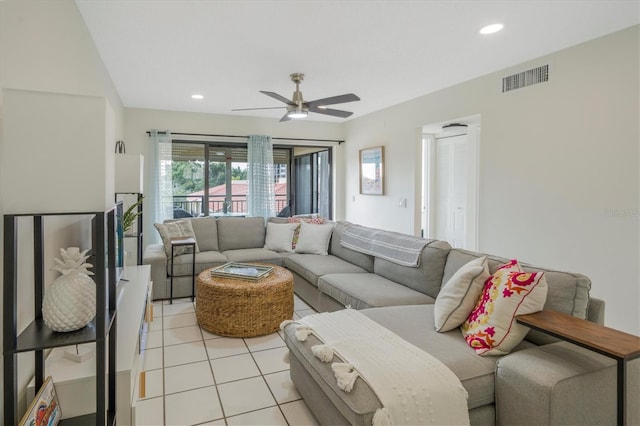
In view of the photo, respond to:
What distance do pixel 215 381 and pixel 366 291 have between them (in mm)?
1272

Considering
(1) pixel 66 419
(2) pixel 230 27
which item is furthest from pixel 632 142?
(1) pixel 66 419

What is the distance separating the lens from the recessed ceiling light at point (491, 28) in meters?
2.85

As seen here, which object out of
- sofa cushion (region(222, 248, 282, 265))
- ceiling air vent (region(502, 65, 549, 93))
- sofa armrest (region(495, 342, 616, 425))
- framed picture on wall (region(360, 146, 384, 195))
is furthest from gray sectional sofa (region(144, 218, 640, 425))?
framed picture on wall (region(360, 146, 384, 195))

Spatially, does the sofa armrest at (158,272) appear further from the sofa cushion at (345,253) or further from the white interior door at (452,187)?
the white interior door at (452,187)

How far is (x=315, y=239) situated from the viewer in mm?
4633

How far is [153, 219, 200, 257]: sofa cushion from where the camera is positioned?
14.2 feet

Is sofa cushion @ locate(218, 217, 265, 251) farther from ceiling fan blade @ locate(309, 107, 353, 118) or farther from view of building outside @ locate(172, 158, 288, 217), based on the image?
ceiling fan blade @ locate(309, 107, 353, 118)

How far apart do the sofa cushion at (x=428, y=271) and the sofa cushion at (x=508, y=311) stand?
881mm

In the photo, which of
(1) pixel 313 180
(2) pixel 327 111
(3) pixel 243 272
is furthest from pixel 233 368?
(1) pixel 313 180

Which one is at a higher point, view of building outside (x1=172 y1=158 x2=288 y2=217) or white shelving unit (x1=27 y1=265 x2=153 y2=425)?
view of building outside (x1=172 y1=158 x2=288 y2=217)

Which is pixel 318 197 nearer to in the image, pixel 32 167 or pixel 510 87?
pixel 510 87

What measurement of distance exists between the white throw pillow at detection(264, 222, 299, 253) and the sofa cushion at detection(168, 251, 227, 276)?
713 mm

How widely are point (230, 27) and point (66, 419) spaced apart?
2659 mm

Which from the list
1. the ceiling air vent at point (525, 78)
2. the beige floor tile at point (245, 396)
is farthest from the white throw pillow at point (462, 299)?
the ceiling air vent at point (525, 78)
